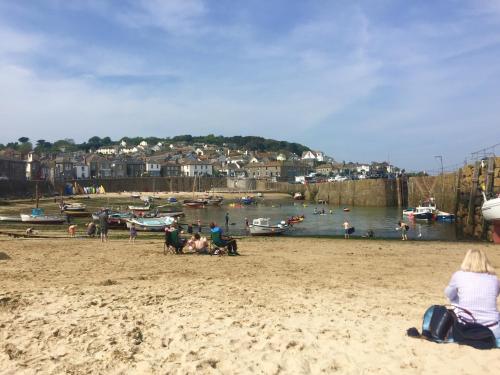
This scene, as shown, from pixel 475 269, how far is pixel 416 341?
4.94 feet

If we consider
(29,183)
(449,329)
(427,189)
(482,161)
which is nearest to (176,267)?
(449,329)

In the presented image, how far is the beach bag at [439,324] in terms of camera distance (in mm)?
6767

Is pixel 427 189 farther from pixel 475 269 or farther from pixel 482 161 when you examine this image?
pixel 475 269

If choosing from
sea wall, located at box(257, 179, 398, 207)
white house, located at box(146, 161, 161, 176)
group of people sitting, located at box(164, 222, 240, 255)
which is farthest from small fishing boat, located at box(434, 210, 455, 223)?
white house, located at box(146, 161, 161, 176)

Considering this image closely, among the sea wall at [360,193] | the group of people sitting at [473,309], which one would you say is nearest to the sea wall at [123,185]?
the sea wall at [360,193]

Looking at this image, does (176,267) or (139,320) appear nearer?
(139,320)

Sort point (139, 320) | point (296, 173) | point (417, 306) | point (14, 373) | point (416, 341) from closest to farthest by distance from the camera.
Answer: point (14, 373) → point (416, 341) → point (139, 320) → point (417, 306) → point (296, 173)

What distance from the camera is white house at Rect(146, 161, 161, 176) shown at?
15000 centimetres

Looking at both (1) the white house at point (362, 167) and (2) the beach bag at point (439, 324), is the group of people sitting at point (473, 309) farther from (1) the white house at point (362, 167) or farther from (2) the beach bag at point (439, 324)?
(1) the white house at point (362, 167)

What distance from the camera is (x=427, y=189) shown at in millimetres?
63469

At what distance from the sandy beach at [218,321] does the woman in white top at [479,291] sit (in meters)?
0.53

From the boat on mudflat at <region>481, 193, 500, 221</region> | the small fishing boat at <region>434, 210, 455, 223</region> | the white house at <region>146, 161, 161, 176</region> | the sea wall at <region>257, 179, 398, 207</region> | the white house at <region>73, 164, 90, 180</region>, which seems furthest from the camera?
the white house at <region>146, 161, 161, 176</region>

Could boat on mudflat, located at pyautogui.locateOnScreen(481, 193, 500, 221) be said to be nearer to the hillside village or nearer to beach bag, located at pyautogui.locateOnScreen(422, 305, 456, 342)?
beach bag, located at pyautogui.locateOnScreen(422, 305, 456, 342)

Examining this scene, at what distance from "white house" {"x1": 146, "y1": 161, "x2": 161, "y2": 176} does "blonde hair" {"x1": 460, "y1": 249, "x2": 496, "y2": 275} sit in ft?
483
